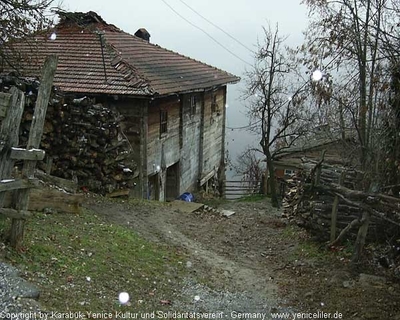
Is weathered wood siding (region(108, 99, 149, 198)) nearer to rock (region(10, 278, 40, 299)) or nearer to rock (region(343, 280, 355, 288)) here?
rock (region(343, 280, 355, 288))

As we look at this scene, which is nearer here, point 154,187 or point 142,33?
point 154,187

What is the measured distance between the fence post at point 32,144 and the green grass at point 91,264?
26 centimetres

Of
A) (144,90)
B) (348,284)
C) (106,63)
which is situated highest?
(106,63)

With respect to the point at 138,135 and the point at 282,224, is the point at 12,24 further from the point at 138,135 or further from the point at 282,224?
the point at 282,224

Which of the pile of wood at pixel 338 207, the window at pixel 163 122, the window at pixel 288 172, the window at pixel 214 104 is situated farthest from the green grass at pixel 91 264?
the window at pixel 288 172

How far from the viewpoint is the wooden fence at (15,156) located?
588 centimetres

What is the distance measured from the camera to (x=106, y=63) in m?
17.4

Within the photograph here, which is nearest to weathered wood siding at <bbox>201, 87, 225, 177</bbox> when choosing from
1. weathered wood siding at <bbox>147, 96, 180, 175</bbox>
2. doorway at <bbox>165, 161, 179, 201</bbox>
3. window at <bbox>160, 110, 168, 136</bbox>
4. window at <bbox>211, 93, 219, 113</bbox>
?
window at <bbox>211, 93, 219, 113</bbox>

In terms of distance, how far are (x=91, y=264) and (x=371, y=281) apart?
4608 mm

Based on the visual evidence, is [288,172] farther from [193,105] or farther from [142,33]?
[142,33]

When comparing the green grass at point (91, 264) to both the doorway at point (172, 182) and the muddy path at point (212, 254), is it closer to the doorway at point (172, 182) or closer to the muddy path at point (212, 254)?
the muddy path at point (212, 254)

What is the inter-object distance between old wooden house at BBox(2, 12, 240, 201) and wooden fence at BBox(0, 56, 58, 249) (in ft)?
20.1

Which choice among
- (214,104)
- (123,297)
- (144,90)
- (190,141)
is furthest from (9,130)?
(214,104)

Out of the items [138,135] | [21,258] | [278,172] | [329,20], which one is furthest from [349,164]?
[278,172]
